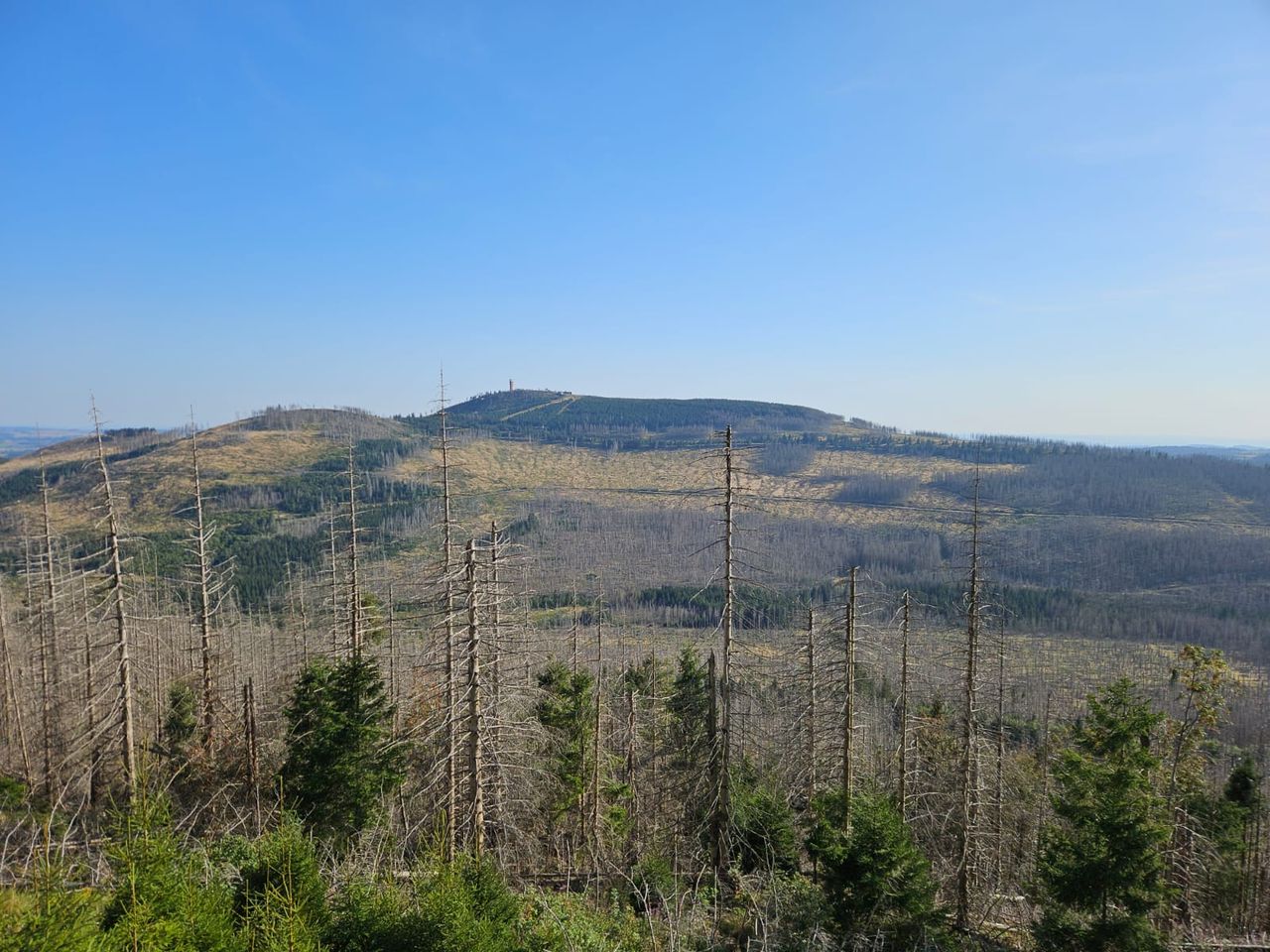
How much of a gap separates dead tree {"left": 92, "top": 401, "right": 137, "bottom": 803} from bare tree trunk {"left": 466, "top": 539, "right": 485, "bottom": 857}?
358 inches

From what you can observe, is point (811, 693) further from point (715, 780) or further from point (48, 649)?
point (48, 649)

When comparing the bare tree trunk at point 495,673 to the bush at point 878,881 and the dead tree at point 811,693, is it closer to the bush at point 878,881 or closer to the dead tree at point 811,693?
the bush at point 878,881

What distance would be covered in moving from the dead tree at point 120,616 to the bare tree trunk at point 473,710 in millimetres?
9089

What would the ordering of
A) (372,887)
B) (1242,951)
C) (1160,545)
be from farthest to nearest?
(1160,545), (1242,951), (372,887)

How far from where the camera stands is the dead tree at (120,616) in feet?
54.5

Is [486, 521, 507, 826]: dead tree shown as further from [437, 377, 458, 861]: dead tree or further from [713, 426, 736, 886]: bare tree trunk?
[713, 426, 736, 886]: bare tree trunk

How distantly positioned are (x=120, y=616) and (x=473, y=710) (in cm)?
1032

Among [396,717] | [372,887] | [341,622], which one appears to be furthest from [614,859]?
[372,887]

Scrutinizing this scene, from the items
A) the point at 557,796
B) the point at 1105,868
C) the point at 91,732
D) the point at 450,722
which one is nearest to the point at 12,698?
the point at 91,732

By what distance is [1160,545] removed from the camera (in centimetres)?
14112

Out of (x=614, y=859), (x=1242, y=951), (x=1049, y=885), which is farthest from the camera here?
(x=614, y=859)

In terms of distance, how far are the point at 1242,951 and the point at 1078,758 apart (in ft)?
20.7

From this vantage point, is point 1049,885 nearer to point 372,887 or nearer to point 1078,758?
point 1078,758

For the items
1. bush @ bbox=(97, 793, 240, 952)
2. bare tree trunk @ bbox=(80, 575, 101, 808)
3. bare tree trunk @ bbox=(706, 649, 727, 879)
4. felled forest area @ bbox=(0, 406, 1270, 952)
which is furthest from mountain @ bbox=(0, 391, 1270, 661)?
bush @ bbox=(97, 793, 240, 952)
